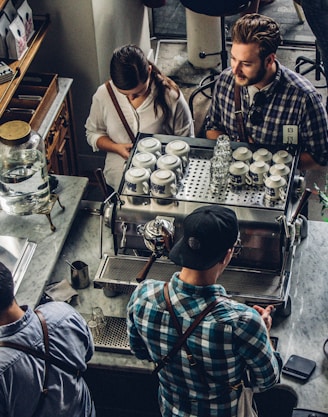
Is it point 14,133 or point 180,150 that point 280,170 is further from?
point 14,133

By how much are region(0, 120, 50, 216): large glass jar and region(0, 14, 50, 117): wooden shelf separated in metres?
0.42

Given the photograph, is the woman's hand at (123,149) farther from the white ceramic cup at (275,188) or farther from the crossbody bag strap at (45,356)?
the crossbody bag strap at (45,356)

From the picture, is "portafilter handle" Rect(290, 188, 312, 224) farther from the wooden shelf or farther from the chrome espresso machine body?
→ the wooden shelf

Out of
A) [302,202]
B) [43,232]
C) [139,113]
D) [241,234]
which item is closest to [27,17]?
[139,113]

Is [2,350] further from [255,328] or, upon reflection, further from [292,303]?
[292,303]

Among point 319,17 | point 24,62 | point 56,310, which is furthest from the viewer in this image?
point 319,17

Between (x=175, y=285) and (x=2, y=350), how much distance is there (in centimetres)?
67

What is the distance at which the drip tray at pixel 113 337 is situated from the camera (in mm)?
3418

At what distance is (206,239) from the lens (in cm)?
271

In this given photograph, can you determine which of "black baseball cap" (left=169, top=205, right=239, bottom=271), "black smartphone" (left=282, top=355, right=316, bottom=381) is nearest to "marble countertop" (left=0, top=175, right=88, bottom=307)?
"black baseball cap" (left=169, top=205, right=239, bottom=271)

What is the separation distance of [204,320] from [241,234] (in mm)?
744

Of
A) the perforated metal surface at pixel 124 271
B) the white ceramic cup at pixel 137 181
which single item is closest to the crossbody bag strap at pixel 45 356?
the perforated metal surface at pixel 124 271

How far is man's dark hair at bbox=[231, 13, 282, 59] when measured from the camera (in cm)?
375

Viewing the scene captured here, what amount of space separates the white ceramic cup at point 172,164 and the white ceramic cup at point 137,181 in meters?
0.09
